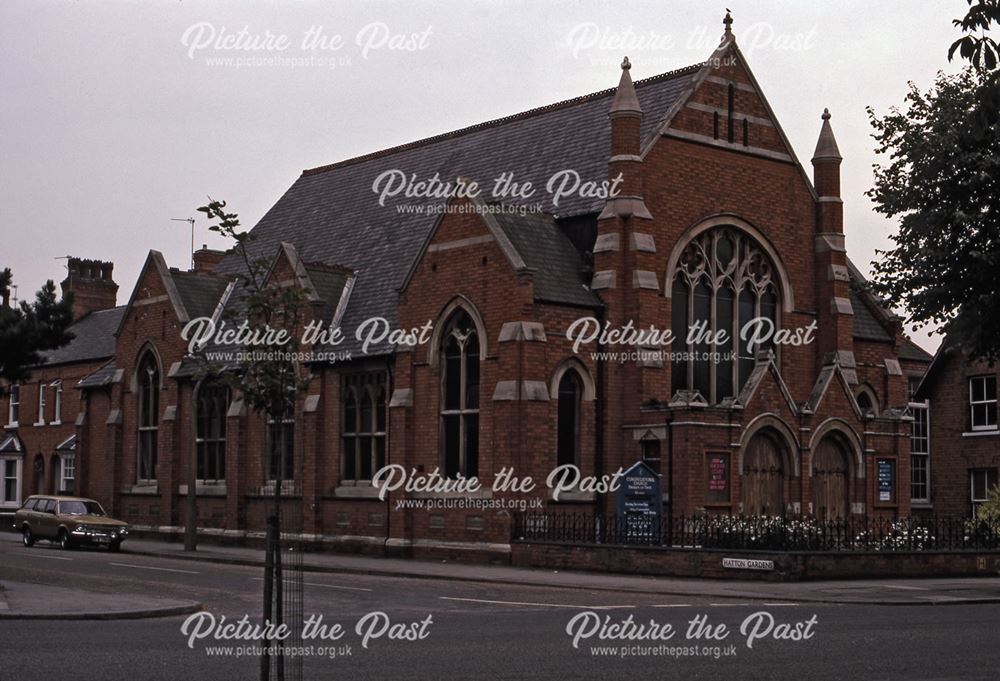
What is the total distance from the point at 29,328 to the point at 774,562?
1518cm

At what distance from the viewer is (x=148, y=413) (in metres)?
46.5

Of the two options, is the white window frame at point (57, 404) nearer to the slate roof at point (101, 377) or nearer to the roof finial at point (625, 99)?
the slate roof at point (101, 377)

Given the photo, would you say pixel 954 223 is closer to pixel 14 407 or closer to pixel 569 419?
pixel 569 419

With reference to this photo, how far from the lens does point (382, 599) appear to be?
74.9 ft

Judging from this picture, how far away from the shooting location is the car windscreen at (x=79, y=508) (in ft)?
131

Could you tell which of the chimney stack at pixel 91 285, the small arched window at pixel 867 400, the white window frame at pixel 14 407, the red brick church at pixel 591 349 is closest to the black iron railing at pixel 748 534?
the red brick church at pixel 591 349

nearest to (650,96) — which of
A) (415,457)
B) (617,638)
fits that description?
(415,457)

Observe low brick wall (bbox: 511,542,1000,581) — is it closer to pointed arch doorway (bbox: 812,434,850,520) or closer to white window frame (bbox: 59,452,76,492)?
pointed arch doorway (bbox: 812,434,850,520)

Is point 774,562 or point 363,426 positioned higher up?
point 363,426

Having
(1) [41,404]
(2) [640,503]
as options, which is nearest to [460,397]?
(2) [640,503]

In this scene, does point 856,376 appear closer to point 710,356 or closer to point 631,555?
point 710,356

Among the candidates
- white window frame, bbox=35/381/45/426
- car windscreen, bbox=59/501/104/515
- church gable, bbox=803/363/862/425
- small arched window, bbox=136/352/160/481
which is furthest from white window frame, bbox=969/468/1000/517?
white window frame, bbox=35/381/45/426

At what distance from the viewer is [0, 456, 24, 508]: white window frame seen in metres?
59.5

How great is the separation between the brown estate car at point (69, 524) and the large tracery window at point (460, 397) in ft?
36.7
